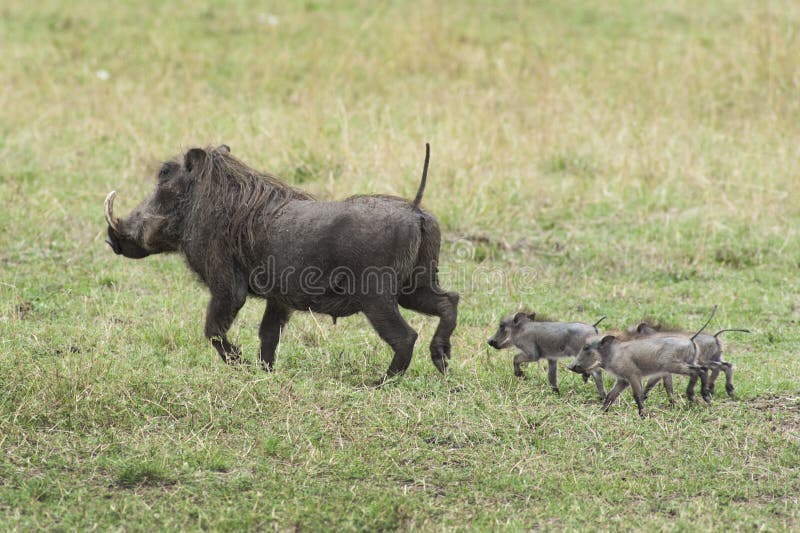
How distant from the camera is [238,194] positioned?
5281mm

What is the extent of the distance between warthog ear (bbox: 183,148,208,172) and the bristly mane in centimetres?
2

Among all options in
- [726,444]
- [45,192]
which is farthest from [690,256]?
[45,192]

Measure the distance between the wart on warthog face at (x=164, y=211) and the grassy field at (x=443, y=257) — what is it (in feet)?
1.84

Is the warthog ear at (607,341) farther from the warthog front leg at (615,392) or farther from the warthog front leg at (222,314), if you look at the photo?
the warthog front leg at (222,314)

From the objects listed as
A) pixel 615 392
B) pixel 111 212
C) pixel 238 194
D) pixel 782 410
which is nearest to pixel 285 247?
pixel 238 194

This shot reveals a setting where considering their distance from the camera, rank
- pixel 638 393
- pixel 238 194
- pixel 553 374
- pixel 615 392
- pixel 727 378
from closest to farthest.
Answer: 1. pixel 638 393
2. pixel 615 392
3. pixel 727 378
4. pixel 553 374
5. pixel 238 194

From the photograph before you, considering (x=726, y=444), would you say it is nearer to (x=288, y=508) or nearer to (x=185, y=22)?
(x=288, y=508)

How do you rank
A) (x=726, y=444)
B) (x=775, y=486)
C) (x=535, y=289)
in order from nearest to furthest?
(x=775, y=486) < (x=726, y=444) < (x=535, y=289)

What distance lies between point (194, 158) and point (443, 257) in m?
2.56

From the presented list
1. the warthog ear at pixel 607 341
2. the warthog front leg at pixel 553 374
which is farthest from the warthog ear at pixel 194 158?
the warthog ear at pixel 607 341

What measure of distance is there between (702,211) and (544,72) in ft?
11.4

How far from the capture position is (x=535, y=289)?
274 inches

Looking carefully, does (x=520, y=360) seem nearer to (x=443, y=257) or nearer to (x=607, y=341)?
(x=607, y=341)

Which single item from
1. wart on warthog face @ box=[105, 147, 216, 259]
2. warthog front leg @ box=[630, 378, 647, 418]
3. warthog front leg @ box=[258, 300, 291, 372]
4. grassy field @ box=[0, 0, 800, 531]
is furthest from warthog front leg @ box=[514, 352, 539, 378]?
wart on warthog face @ box=[105, 147, 216, 259]
